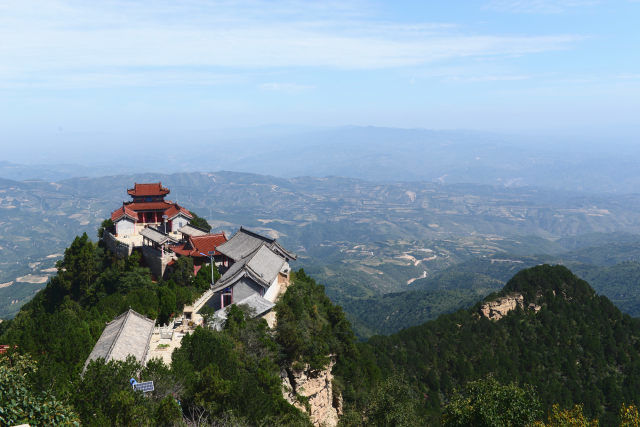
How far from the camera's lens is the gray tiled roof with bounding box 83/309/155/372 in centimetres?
3003

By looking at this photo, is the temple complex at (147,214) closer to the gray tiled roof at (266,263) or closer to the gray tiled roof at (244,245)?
the gray tiled roof at (244,245)

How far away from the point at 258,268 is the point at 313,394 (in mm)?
13570

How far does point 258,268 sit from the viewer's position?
153ft

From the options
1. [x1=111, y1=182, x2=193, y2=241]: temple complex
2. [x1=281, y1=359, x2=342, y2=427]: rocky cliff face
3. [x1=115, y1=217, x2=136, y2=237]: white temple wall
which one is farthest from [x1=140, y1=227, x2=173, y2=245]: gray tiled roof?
[x1=281, y1=359, x2=342, y2=427]: rocky cliff face

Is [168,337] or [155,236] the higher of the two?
[155,236]

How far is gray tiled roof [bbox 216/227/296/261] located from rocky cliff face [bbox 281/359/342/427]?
56.6ft

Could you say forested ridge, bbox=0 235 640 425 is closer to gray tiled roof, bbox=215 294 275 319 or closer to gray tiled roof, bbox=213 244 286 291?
gray tiled roof, bbox=215 294 275 319

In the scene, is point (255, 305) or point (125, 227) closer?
point (255, 305)

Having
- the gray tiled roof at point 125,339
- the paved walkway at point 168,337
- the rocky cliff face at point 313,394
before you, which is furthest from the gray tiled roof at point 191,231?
the rocky cliff face at point 313,394

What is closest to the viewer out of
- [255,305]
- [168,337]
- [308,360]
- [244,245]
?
[168,337]

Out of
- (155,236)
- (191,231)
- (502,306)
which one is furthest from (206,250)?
(502,306)

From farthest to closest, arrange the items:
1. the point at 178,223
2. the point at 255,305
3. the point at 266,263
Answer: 1. the point at 178,223
2. the point at 266,263
3. the point at 255,305

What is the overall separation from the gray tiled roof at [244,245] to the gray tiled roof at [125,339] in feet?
55.8

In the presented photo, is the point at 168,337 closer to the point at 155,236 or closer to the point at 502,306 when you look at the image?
the point at 155,236
